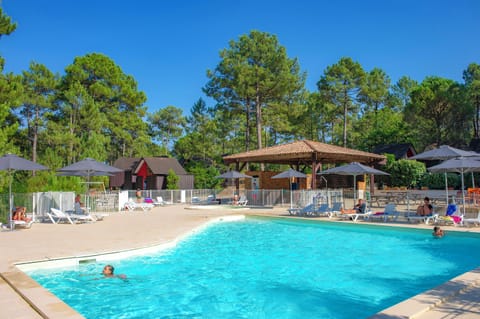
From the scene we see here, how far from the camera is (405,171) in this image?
30047 millimetres

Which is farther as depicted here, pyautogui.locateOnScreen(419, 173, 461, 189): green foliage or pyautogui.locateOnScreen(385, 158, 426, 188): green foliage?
pyautogui.locateOnScreen(385, 158, 426, 188): green foliage

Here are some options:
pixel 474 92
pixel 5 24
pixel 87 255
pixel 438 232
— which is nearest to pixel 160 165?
pixel 5 24

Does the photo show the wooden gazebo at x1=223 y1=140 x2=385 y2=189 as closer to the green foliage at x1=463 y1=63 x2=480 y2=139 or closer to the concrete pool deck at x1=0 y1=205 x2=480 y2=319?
the concrete pool deck at x1=0 y1=205 x2=480 y2=319

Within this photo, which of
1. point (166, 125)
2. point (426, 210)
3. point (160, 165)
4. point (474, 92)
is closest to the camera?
point (426, 210)

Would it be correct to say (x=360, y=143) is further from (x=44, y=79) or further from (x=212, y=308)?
(x=212, y=308)

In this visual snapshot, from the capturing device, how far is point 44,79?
3347 centimetres

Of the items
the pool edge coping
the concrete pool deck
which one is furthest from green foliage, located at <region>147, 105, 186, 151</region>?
the pool edge coping

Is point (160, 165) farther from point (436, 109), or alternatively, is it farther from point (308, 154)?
point (436, 109)

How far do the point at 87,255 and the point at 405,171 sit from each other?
27.0 meters

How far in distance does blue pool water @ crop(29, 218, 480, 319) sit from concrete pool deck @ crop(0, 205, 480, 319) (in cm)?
72

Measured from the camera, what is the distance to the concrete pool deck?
4.82 m

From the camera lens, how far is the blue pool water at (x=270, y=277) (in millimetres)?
6547

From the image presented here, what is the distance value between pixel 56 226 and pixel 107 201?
7.11 metres

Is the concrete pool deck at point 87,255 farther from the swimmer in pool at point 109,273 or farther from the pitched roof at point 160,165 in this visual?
the pitched roof at point 160,165
